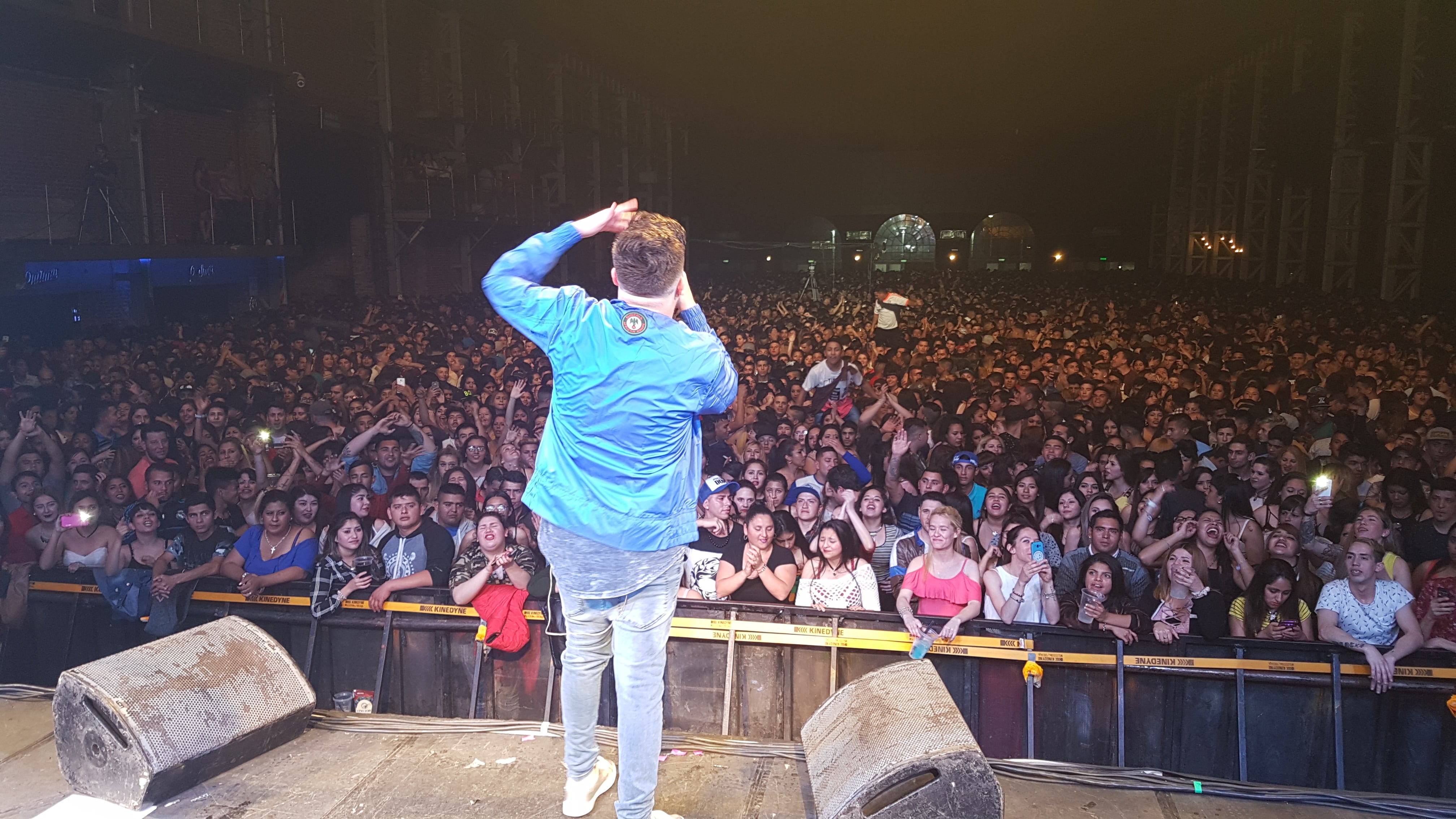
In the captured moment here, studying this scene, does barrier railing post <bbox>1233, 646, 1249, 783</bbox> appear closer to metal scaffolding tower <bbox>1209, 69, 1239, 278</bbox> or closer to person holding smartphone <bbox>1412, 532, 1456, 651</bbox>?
person holding smartphone <bbox>1412, 532, 1456, 651</bbox>

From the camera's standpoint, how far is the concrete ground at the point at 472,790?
305 cm

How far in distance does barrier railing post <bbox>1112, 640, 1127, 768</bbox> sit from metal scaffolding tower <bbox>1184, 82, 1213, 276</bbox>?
3394 cm

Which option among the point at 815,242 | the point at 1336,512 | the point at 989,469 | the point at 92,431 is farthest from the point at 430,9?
the point at 815,242

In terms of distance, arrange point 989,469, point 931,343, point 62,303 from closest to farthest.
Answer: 1. point 989,469
2. point 931,343
3. point 62,303

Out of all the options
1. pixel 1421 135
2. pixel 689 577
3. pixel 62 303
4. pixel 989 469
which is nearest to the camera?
pixel 689 577

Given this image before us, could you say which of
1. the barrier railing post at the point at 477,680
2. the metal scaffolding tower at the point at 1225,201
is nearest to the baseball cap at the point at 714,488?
the barrier railing post at the point at 477,680

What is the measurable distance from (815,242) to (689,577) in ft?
141

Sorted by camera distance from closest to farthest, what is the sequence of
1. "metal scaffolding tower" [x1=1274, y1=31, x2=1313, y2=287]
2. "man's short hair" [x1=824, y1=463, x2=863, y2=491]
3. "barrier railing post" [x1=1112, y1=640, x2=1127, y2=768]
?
"barrier railing post" [x1=1112, y1=640, x2=1127, y2=768]
"man's short hair" [x1=824, y1=463, x2=863, y2=491]
"metal scaffolding tower" [x1=1274, y1=31, x2=1313, y2=287]

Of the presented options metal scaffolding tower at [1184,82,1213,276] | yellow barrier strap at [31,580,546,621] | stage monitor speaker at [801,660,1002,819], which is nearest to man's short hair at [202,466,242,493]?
yellow barrier strap at [31,580,546,621]

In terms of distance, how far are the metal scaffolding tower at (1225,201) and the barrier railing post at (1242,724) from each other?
100 ft

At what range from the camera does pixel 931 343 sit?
47.6 feet

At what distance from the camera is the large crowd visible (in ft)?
16.6

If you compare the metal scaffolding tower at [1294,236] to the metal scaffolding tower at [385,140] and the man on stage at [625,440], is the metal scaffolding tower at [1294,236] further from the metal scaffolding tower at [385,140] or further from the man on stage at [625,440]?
the man on stage at [625,440]

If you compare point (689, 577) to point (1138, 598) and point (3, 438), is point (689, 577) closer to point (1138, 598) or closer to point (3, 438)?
point (1138, 598)
